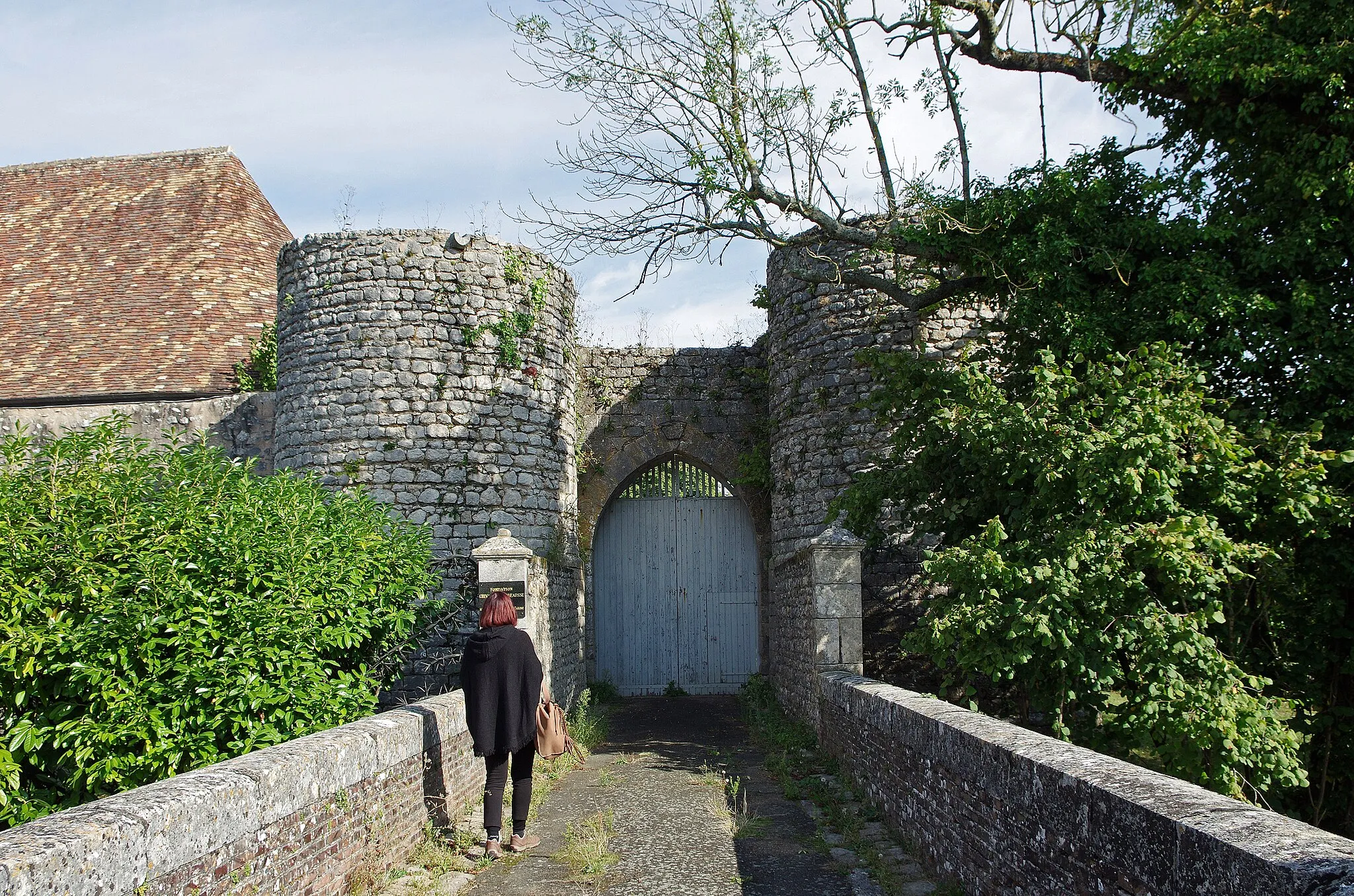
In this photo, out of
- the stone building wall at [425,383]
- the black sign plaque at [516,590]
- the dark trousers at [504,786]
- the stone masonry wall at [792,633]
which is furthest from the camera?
the stone building wall at [425,383]

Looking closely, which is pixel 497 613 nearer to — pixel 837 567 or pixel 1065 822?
pixel 837 567

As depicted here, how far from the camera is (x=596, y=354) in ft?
44.4

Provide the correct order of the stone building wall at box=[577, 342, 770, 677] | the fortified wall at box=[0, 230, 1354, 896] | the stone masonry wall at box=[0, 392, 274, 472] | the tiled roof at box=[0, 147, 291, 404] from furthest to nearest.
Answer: the stone building wall at box=[577, 342, 770, 677] → the tiled roof at box=[0, 147, 291, 404] → the stone masonry wall at box=[0, 392, 274, 472] → the fortified wall at box=[0, 230, 1354, 896]

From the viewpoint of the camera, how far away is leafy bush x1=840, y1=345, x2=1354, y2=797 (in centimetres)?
583

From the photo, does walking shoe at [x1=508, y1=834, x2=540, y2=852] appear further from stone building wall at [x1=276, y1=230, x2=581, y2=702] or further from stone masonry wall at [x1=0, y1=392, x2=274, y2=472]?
stone masonry wall at [x1=0, y1=392, x2=274, y2=472]

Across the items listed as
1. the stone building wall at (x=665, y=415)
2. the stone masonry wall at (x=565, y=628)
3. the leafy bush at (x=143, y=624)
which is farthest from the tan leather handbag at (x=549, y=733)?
the stone building wall at (x=665, y=415)

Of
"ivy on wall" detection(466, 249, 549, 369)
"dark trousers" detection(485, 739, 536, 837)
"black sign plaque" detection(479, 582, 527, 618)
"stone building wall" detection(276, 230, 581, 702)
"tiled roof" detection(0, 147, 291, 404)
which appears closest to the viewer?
"dark trousers" detection(485, 739, 536, 837)

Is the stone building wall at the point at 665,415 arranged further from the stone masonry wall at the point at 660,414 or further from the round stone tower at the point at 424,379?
the round stone tower at the point at 424,379

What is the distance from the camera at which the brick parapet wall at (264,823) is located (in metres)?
2.91

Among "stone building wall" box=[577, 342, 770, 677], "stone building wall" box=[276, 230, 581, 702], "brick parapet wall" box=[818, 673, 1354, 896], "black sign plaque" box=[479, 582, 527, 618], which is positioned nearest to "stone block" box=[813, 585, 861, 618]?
"brick parapet wall" box=[818, 673, 1354, 896]

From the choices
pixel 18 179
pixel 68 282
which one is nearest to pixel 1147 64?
pixel 68 282

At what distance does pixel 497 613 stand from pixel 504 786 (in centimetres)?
99

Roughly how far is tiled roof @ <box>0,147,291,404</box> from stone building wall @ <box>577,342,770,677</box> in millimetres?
4571

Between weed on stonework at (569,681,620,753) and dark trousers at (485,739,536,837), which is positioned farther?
weed on stonework at (569,681,620,753)
